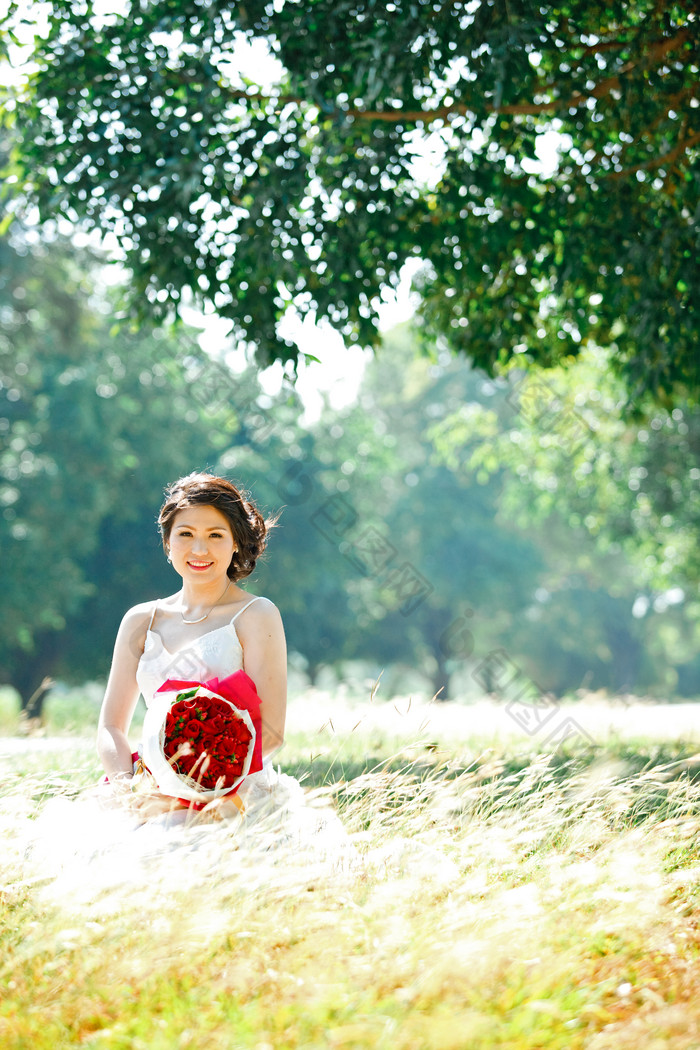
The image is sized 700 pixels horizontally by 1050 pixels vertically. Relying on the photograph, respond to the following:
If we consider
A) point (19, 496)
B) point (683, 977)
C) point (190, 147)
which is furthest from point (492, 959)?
point (19, 496)

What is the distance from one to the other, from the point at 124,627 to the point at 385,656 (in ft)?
115

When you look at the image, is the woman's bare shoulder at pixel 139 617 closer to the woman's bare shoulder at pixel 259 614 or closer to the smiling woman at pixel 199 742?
the smiling woman at pixel 199 742

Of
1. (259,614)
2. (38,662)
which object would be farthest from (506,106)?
(38,662)

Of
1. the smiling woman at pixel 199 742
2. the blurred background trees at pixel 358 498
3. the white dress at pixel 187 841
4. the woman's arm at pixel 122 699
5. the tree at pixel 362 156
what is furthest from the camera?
the blurred background trees at pixel 358 498

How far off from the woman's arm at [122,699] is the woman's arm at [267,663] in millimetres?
597

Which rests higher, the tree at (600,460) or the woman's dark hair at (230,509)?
the tree at (600,460)

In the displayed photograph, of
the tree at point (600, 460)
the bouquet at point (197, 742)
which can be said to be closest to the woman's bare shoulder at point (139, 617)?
the bouquet at point (197, 742)

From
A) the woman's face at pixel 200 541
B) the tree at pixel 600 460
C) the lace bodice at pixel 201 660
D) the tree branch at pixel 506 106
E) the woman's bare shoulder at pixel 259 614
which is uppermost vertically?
the tree branch at pixel 506 106

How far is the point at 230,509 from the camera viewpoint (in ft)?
14.9

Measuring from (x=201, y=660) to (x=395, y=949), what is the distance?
64.6 inches

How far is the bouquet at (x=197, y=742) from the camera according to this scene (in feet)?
12.3

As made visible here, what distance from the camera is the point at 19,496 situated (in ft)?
73.2

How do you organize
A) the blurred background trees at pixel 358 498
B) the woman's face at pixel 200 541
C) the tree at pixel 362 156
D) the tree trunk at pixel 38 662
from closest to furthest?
1. the woman's face at pixel 200 541
2. the tree at pixel 362 156
3. the blurred background trees at pixel 358 498
4. the tree trunk at pixel 38 662

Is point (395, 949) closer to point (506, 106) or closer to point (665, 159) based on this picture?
point (506, 106)
